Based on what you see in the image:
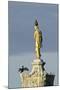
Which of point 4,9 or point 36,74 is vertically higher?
point 4,9

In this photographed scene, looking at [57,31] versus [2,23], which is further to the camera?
[57,31]

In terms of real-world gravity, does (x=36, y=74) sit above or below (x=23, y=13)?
below

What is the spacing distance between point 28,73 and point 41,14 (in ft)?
2.04

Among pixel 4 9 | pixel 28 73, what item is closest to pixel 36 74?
pixel 28 73

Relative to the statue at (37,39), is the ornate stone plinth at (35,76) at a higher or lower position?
lower

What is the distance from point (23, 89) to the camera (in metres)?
2.88

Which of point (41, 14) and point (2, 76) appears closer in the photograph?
point (2, 76)

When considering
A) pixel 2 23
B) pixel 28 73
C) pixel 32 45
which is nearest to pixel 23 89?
pixel 28 73

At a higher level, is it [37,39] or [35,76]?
[37,39]

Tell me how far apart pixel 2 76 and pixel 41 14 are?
2.48 ft

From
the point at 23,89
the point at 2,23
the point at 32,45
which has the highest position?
the point at 2,23

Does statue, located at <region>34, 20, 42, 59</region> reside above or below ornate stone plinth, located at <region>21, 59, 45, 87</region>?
above

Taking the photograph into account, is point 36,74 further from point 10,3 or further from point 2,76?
point 10,3

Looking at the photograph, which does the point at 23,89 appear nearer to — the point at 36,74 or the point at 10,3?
the point at 36,74
